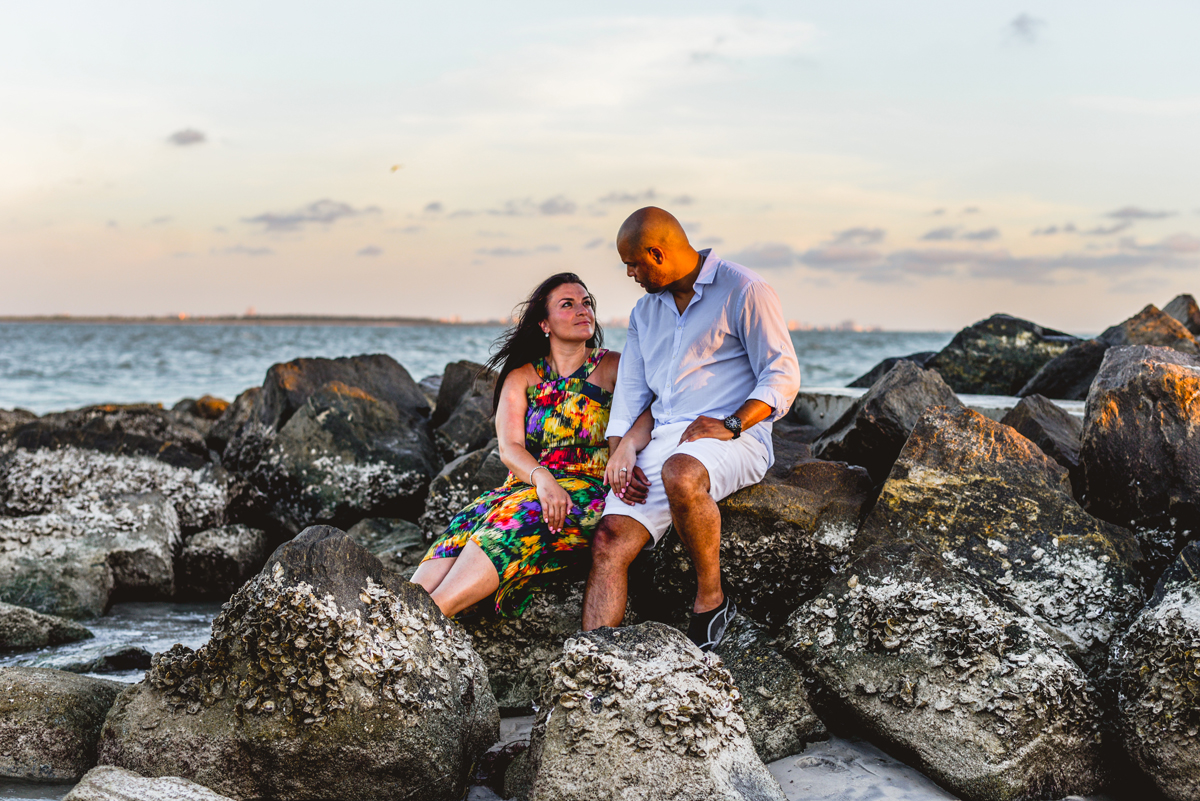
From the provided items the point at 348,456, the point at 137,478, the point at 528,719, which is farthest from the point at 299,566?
the point at 137,478

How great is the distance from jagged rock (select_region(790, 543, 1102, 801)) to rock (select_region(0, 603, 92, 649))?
420 cm

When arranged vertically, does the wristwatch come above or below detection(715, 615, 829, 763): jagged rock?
above

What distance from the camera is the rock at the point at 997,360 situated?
32.4ft

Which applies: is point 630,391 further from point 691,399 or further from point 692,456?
point 692,456

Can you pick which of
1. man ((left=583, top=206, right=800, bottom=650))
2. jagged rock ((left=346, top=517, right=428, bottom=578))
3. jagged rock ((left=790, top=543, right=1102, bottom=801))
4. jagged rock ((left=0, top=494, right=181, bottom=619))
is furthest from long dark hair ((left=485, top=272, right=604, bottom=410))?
jagged rock ((left=0, top=494, right=181, bottom=619))

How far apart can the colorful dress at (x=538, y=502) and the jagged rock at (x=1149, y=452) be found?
260cm

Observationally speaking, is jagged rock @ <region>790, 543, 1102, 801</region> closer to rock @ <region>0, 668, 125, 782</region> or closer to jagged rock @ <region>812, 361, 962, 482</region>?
jagged rock @ <region>812, 361, 962, 482</region>

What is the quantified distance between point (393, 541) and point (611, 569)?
2.63 meters

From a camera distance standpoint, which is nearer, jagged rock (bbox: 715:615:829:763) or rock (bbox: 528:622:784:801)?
rock (bbox: 528:622:784:801)

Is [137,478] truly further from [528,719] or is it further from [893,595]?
[893,595]

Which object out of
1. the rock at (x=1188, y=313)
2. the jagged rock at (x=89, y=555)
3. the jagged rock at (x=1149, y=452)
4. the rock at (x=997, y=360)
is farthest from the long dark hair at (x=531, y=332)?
the rock at (x=1188, y=313)

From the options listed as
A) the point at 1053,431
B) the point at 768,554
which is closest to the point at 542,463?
the point at 768,554

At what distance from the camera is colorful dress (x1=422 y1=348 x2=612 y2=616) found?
4352mm

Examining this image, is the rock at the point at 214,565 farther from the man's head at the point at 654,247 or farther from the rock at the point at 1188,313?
the rock at the point at 1188,313
